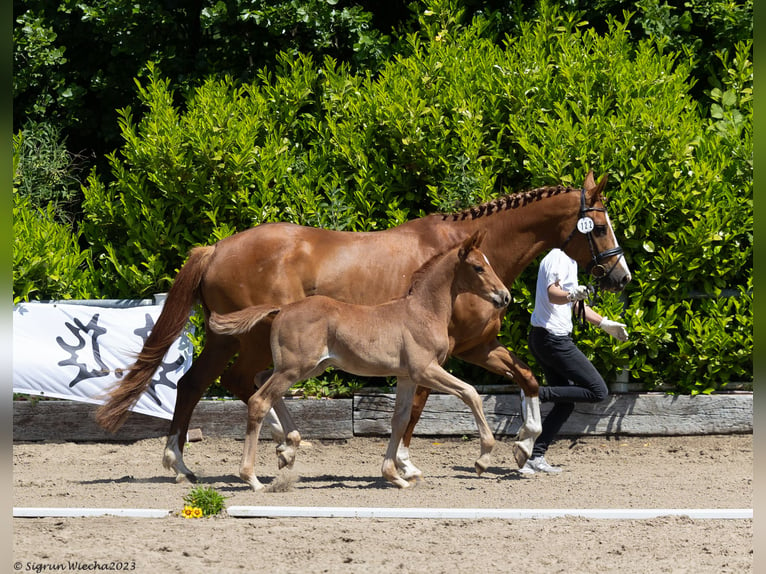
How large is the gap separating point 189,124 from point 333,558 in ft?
18.8

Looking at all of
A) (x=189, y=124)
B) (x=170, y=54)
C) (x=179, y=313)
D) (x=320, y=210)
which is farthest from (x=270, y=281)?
(x=170, y=54)

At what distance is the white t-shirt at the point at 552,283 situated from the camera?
24.2 feet

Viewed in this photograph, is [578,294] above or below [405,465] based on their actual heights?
above

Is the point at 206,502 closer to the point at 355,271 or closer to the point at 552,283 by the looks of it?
the point at 355,271

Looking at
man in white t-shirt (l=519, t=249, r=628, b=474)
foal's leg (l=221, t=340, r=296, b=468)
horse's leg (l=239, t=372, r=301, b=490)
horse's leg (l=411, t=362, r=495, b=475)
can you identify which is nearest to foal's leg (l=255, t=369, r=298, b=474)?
foal's leg (l=221, t=340, r=296, b=468)

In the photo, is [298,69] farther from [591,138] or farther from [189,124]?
[591,138]

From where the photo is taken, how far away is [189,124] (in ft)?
30.7

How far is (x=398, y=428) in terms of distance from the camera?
6820mm

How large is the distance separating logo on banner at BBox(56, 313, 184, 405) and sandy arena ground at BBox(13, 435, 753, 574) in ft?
2.21

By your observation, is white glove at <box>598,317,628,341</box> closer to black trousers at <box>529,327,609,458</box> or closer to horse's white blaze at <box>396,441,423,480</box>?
black trousers at <box>529,327,609,458</box>

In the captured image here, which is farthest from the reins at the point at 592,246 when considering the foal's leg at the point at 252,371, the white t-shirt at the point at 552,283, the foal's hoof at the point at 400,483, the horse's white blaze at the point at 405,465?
the foal's leg at the point at 252,371

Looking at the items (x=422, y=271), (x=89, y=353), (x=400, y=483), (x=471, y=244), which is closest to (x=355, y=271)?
(x=422, y=271)

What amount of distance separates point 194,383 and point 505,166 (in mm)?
3807

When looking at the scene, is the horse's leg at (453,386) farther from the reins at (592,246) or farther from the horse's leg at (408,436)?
the reins at (592,246)
